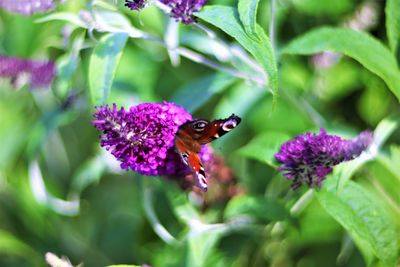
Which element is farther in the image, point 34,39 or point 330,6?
point 34,39

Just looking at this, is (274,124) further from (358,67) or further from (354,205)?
(354,205)

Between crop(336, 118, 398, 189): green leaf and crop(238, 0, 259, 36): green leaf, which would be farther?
crop(336, 118, 398, 189): green leaf

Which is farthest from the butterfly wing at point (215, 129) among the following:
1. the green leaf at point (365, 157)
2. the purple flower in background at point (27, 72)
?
the purple flower in background at point (27, 72)

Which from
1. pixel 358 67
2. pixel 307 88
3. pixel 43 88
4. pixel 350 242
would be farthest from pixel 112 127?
pixel 358 67

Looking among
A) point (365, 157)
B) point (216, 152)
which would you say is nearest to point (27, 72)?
point (216, 152)

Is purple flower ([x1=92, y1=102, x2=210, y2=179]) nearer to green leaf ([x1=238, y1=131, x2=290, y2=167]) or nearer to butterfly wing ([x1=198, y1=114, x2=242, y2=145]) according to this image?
butterfly wing ([x1=198, y1=114, x2=242, y2=145])

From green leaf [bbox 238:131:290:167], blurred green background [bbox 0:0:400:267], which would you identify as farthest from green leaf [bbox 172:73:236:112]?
green leaf [bbox 238:131:290:167]

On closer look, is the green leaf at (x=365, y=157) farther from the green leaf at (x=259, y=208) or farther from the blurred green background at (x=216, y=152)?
the green leaf at (x=259, y=208)
